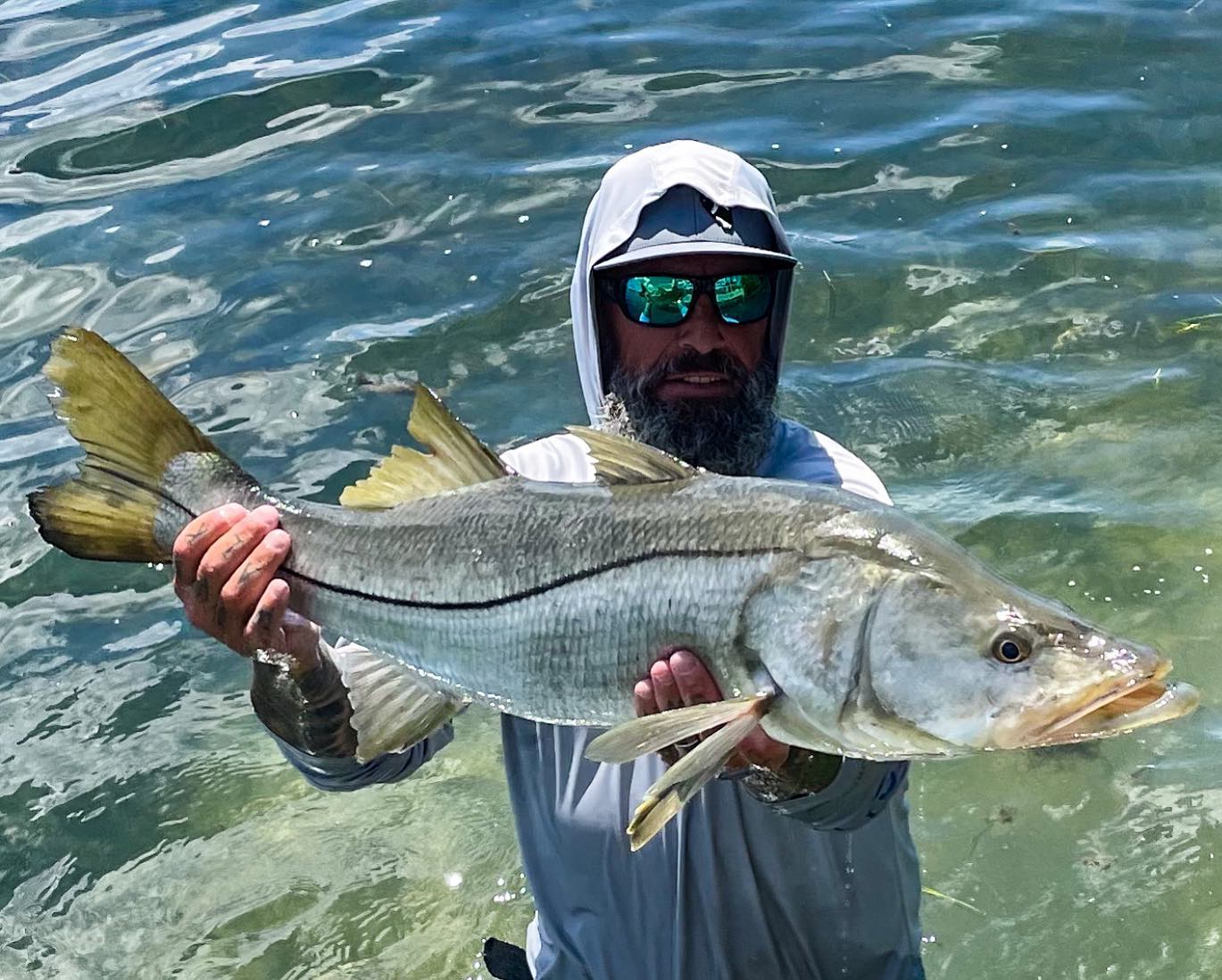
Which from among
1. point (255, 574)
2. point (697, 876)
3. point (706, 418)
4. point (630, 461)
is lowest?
point (697, 876)

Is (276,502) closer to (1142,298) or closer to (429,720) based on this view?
(429,720)

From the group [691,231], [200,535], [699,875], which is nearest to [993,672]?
[699,875]

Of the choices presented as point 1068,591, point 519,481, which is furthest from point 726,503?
point 1068,591

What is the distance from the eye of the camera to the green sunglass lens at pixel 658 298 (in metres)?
3.56

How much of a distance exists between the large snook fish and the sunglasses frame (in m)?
0.93

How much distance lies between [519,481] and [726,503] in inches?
19.0

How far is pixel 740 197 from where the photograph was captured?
3.69m

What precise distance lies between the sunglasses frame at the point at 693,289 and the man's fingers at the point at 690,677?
1346mm

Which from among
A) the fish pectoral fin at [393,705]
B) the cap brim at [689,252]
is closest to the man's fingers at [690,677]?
the fish pectoral fin at [393,705]

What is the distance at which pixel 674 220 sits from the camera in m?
3.67

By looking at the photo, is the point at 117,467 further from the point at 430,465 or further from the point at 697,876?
the point at 697,876

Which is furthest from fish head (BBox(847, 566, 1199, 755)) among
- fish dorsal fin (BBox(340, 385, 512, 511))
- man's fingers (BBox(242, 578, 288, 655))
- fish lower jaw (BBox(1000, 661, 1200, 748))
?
man's fingers (BBox(242, 578, 288, 655))

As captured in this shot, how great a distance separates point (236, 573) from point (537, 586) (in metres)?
0.69

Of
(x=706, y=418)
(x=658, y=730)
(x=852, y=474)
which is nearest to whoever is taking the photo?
(x=658, y=730)
